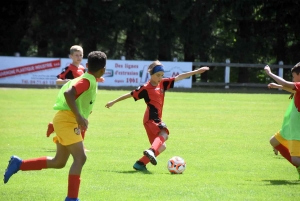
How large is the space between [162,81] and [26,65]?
76.6 ft

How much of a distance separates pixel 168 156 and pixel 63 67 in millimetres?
21520

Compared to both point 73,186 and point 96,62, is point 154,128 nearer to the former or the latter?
point 96,62

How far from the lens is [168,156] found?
420 inches

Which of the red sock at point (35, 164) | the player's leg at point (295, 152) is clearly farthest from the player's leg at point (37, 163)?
the player's leg at point (295, 152)

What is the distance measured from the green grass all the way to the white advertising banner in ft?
34.2

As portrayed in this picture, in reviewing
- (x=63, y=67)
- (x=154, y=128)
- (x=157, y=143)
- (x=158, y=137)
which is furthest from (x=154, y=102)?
(x=63, y=67)

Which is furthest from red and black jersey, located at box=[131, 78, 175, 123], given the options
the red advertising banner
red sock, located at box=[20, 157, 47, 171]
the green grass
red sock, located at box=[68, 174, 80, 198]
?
the red advertising banner

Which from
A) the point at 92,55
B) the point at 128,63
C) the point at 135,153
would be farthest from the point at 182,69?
the point at 92,55

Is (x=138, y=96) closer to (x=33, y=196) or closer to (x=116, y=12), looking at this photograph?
(x=33, y=196)

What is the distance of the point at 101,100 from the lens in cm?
2327

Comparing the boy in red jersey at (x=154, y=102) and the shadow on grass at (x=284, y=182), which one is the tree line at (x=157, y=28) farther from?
the shadow on grass at (x=284, y=182)

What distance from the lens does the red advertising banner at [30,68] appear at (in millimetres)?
31719

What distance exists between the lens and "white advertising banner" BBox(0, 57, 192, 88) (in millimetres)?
31625

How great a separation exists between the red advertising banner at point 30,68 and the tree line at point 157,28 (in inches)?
315
